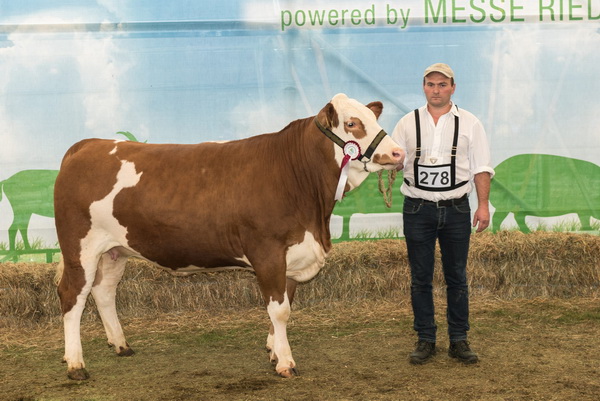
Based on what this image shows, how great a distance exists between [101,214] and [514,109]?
393 centimetres

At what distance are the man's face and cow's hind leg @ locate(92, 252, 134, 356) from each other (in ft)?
8.28

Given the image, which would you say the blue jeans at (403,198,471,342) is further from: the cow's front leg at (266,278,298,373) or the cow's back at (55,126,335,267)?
the cow's front leg at (266,278,298,373)

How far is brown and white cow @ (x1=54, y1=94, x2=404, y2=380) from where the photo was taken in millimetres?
4520

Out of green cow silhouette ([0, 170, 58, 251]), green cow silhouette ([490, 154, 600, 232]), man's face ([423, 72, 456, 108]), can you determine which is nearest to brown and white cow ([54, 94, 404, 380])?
man's face ([423, 72, 456, 108])

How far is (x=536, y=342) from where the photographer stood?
5090 millimetres

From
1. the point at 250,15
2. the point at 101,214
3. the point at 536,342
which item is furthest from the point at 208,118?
the point at 536,342

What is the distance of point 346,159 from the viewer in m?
4.51

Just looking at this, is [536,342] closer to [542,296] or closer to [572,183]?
[542,296]

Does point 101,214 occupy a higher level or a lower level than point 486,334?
higher

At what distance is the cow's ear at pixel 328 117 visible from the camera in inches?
177

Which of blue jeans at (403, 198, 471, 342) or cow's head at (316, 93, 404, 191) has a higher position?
cow's head at (316, 93, 404, 191)

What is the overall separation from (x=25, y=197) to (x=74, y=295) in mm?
1979

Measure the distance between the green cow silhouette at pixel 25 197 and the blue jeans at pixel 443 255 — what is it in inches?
134

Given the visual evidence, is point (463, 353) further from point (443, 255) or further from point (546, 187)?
point (546, 187)
